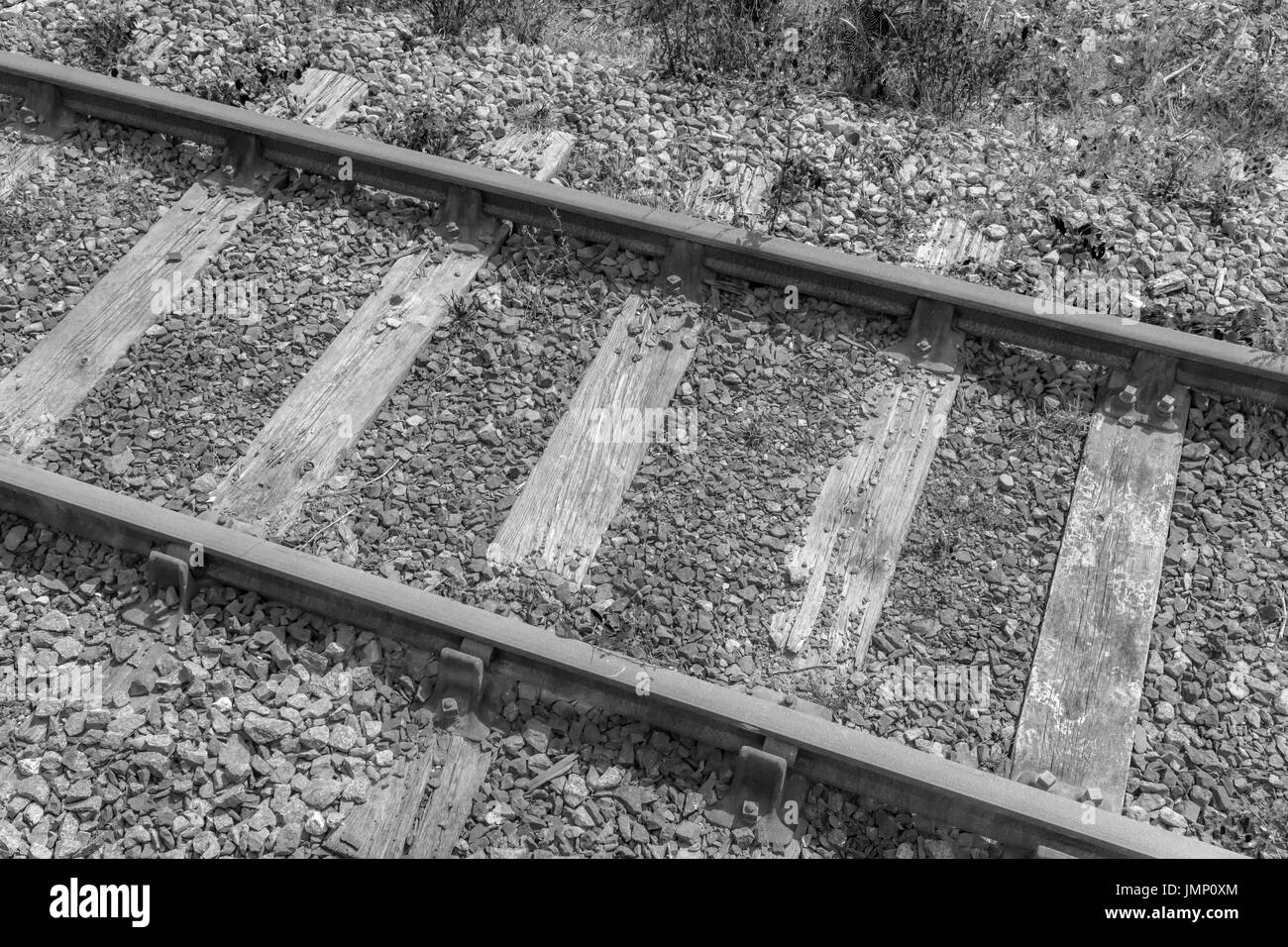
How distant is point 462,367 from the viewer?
6.19m

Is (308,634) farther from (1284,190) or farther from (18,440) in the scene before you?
(1284,190)

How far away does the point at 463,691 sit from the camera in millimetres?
4977

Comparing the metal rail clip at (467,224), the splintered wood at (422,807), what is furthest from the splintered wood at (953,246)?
the splintered wood at (422,807)

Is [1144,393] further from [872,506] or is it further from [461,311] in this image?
[461,311]

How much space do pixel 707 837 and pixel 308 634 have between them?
1805 millimetres

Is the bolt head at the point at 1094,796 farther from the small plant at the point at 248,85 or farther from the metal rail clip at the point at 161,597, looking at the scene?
the small plant at the point at 248,85

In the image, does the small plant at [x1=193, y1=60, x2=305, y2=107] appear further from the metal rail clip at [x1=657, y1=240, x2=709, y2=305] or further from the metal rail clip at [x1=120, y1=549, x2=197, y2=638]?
the metal rail clip at [x1=120, y1=549, x2=197, y2=638]

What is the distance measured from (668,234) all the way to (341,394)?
6.01 feet

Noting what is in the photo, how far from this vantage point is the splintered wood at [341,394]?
566cm

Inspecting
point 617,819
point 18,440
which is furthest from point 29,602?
point 617,819

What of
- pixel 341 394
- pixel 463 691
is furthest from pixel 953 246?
pixel 463 691

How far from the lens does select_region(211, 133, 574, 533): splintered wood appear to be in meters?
5.66

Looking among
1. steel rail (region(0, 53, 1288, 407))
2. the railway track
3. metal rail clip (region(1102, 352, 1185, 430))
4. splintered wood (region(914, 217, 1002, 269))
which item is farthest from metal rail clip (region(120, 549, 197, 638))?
metal rail clip (region(1102, 352, 1185, 430))
